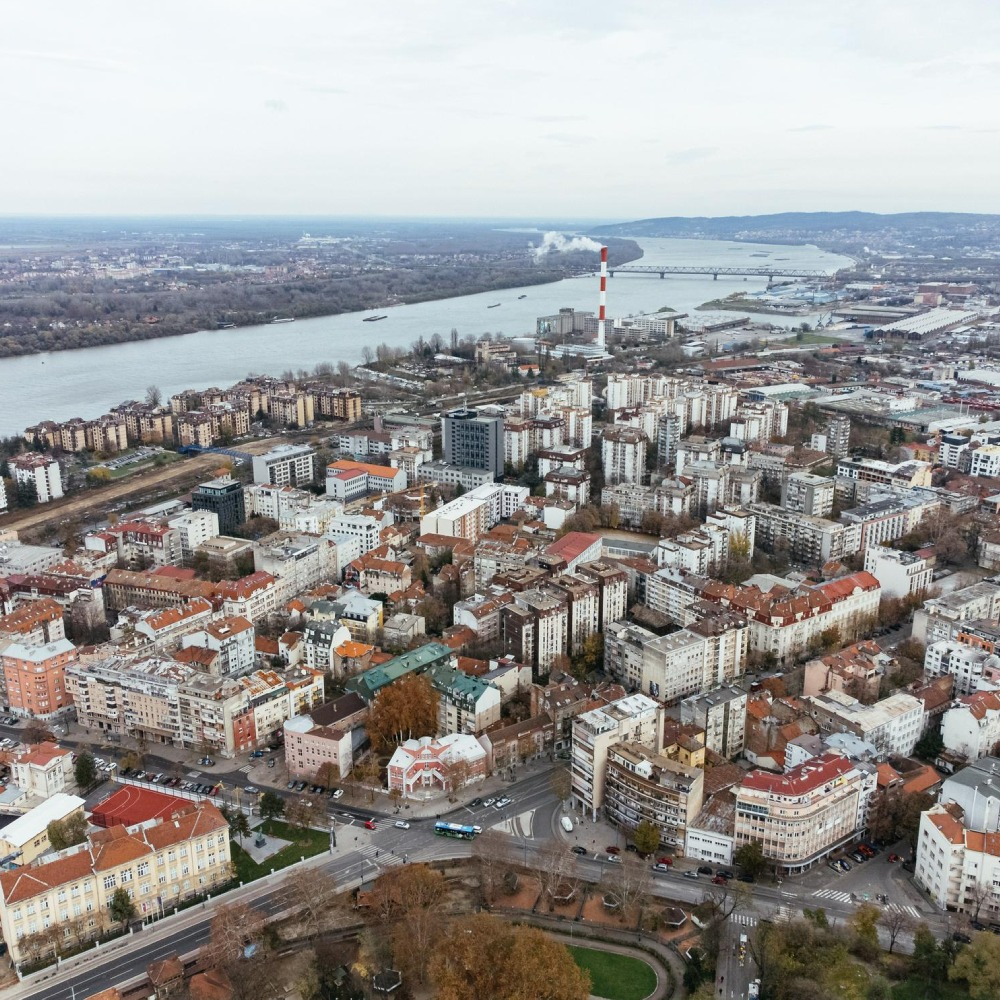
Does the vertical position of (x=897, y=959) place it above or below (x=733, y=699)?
below

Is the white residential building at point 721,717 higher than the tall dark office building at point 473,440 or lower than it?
lower

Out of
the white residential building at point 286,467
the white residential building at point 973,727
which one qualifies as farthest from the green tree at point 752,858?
the white residential building at point 286,467

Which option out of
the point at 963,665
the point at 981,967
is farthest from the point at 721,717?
the point at 981,967

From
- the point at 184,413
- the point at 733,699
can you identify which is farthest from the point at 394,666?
the point at 184,413

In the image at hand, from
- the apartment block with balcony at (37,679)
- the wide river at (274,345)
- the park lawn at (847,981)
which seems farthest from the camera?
the wide river at (274,345)

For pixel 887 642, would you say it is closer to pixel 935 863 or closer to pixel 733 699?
pixel 733 699

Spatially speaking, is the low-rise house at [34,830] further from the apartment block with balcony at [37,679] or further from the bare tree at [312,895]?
the apartment block with balcony at [37,679]

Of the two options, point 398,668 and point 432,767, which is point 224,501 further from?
point 432,767

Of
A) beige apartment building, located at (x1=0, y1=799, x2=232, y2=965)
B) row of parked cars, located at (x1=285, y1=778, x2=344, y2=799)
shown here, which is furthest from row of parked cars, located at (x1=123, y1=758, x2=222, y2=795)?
beige apartment building, located at (x1=0, y1=799, x2=232, y2=965)
